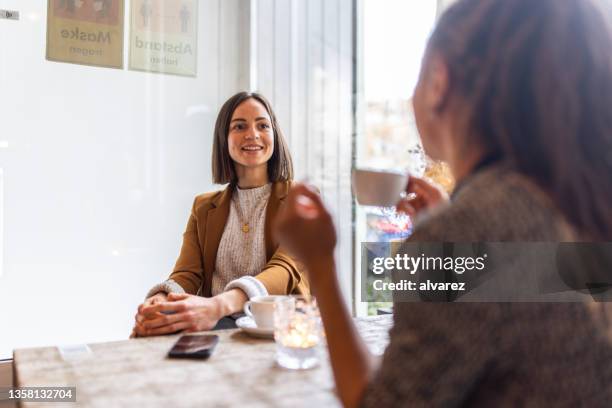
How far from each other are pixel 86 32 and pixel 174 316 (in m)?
1.81

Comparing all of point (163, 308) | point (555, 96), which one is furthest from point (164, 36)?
point (555, 96)

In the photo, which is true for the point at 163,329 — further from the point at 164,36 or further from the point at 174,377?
the point at 164,36

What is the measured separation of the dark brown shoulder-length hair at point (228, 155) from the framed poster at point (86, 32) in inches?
32.6

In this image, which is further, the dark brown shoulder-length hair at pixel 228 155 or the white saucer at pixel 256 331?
the dark brown shoulder-length hair at pixel 228 155

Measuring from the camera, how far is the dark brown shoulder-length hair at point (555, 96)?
586 mm

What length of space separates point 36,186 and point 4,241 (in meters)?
0.27

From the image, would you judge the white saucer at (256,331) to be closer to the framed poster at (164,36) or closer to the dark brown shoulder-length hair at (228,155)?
the dark brown shoulder-length hair at (228,155)

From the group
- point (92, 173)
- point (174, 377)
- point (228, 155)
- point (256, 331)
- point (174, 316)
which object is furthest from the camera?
point (92, 173)

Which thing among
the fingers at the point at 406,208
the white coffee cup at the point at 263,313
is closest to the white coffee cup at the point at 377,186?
the fingers at the point at 406,208

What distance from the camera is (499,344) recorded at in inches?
21.0

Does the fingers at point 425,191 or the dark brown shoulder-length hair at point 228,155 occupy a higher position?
the dark brown shoulder-length hair at point 228,155

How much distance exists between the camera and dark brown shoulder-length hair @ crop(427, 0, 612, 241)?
59 centimetres

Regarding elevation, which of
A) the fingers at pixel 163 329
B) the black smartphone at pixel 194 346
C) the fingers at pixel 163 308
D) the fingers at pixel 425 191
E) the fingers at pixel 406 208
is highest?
the fingers at pixel 425 191

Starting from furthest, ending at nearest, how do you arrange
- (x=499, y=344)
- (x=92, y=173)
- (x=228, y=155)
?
(x=92, y=173) → (x=228, y=155) → (x=499, y=344)
